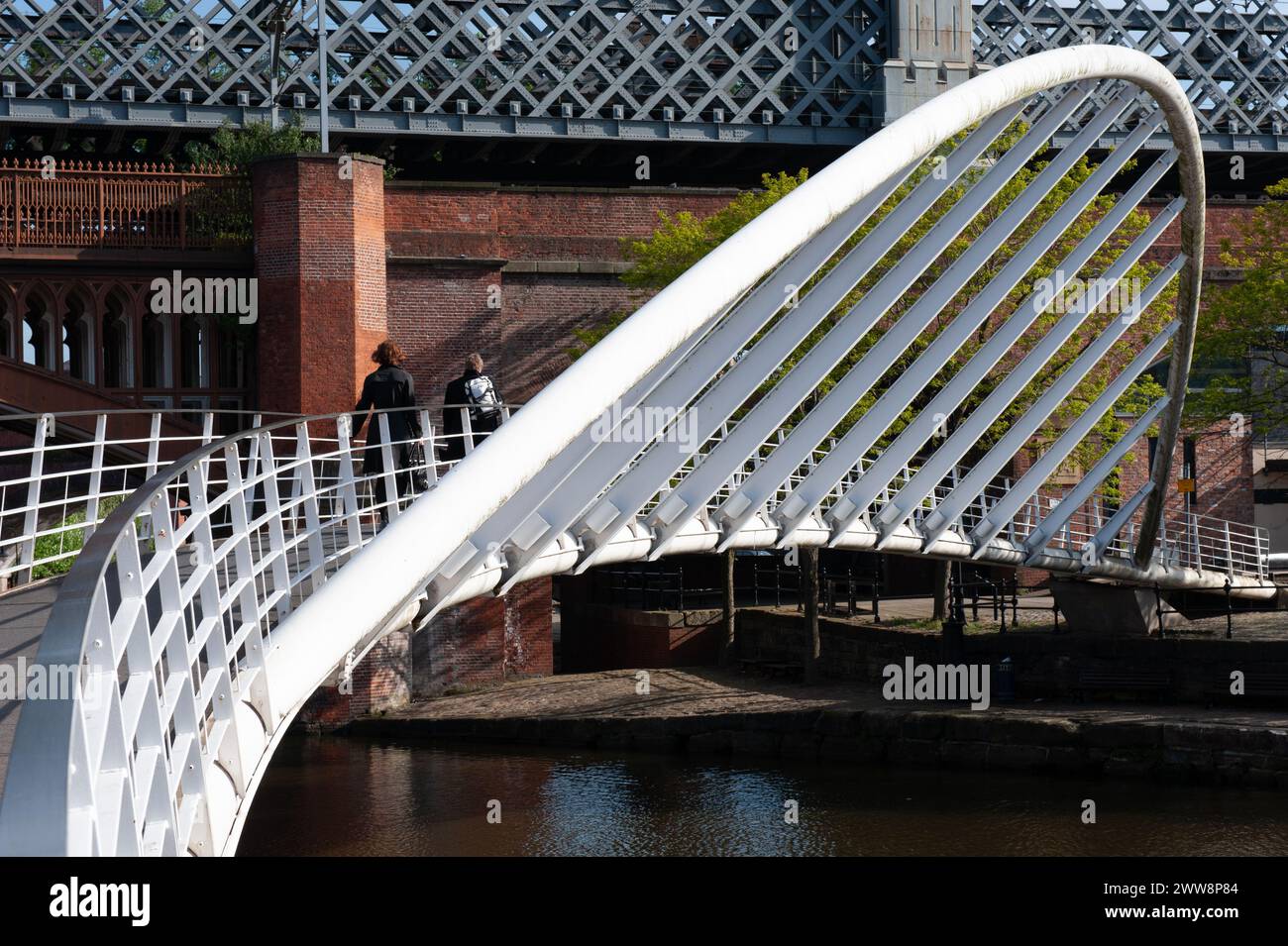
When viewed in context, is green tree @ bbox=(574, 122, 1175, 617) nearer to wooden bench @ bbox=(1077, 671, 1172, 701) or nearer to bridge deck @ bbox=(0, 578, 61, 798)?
wooden bench @ bbox=(1077, 671, 1172, 701)

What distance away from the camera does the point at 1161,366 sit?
101ft

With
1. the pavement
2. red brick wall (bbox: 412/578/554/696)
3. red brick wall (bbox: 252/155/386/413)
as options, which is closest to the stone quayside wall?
the pavement

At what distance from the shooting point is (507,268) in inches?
1053

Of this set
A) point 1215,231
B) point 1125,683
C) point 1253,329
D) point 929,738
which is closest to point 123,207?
point 929,738

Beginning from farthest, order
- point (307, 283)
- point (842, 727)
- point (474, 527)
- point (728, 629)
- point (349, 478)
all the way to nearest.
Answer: point (728, 629), point (307, 283), point (842, 727), point (349, 478), point (474, 527)

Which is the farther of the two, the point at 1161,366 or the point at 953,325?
the point at 1161,366

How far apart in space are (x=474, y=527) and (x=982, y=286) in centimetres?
1767

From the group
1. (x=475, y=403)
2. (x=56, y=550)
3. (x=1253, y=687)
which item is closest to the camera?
(x=56, y=550)

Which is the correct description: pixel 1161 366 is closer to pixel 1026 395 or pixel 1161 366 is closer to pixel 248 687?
pixel 1026 395

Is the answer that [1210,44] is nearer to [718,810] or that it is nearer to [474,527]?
[718,810]

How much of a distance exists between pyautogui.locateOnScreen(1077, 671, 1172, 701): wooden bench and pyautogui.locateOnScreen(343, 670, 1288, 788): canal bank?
0.83ft

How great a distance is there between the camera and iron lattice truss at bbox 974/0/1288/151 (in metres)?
35.9
